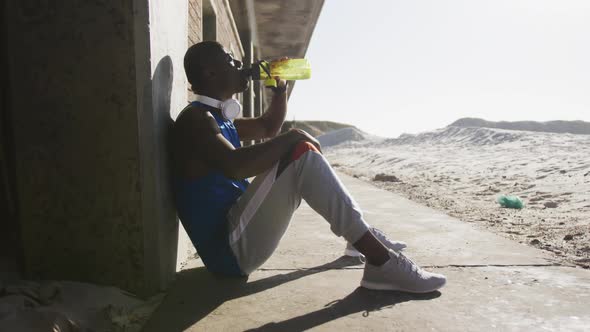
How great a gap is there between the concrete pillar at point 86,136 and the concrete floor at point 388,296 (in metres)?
0.32

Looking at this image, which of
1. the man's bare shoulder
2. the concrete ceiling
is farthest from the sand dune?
the man's bare shoulder

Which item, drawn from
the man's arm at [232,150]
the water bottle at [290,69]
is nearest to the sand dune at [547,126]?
the water bottle at [290,69]

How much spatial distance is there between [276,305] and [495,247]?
1.48 meters

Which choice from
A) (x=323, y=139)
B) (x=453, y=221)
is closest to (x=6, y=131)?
(x=453, y=221)

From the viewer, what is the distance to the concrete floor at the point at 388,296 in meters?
1.64

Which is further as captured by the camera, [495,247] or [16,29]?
[495,247]

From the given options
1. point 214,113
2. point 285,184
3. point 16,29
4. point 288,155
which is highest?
point 16,29

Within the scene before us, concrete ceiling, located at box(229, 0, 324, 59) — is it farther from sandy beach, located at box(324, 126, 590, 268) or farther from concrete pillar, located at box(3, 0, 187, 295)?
concrete pillar, located at box(3, 0, 187, 295)

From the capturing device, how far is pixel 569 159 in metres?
7.50

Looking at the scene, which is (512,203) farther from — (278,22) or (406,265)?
(278,22)

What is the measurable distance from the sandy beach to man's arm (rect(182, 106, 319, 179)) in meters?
1.62

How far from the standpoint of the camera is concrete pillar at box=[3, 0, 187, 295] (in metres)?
1.74

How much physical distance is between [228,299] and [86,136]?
843mm

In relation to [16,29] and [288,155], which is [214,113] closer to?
[288,155]
